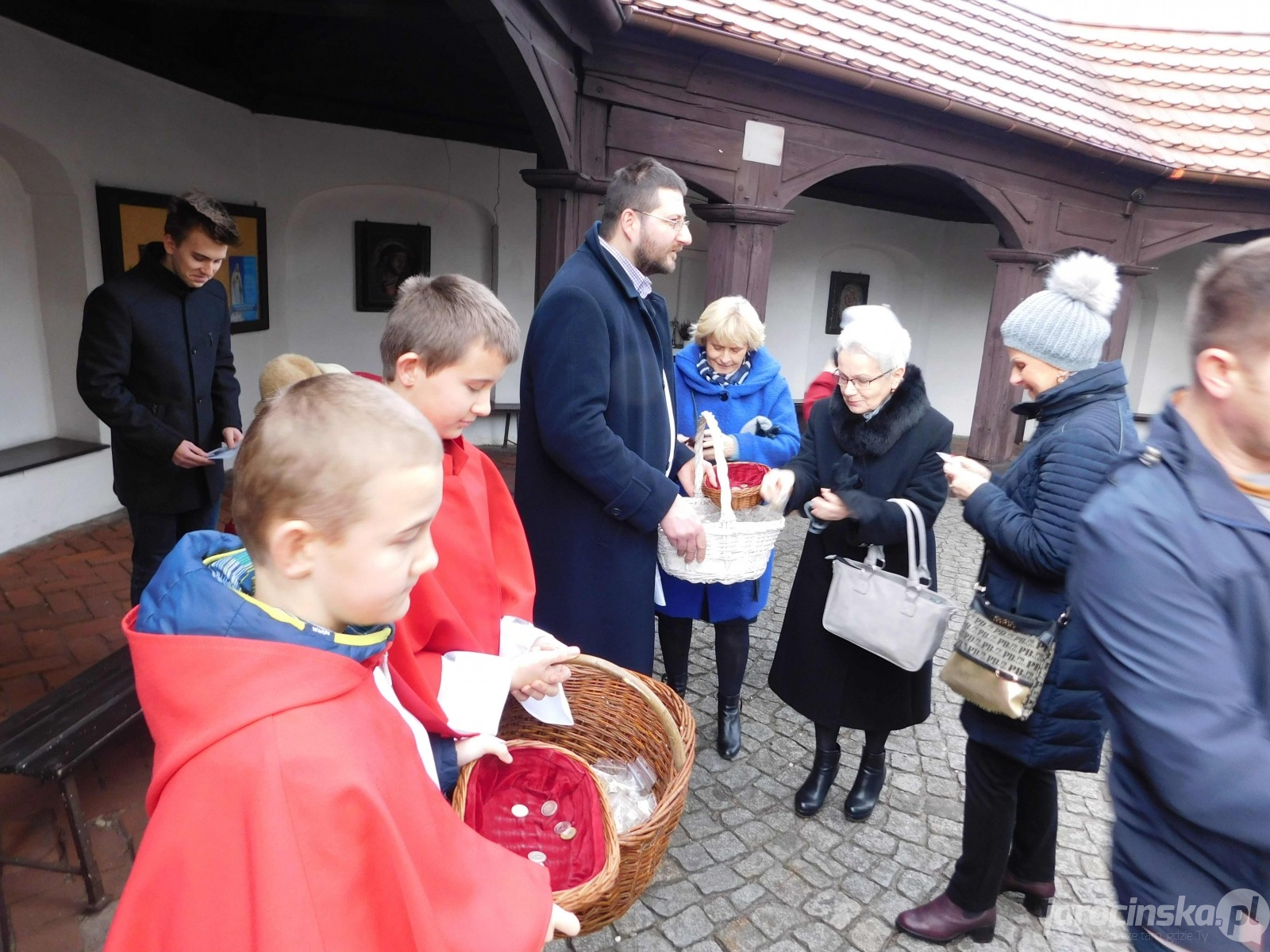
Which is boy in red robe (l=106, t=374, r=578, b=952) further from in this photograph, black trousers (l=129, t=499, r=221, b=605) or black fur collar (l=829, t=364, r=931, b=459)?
black trousers (l=129, t=499, r=221, b=605)

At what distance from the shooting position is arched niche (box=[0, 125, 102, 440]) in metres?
4.98

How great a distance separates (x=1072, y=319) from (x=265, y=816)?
2097 mm

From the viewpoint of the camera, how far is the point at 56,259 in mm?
5223

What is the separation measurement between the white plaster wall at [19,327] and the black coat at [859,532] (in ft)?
16.9

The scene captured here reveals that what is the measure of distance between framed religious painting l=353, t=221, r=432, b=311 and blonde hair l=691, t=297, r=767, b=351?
16.8 ft

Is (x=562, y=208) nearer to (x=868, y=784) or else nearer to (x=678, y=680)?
(x=678, y=680)

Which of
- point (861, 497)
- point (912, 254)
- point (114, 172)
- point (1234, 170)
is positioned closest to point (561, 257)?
point (861, 497)

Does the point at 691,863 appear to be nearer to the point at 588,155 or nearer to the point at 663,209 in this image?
the point at 663,209

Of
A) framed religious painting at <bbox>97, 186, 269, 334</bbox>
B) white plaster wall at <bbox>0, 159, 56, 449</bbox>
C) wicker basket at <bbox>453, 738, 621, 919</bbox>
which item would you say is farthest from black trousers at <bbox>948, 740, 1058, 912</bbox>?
white plaster wall at <bbox>0, 159, 56, 449</bbox>

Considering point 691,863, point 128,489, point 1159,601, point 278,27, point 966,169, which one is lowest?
point 691,863

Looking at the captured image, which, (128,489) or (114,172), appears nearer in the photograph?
(128,489)

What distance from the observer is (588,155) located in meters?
4.74

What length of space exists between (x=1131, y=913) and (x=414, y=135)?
8028 millimetres

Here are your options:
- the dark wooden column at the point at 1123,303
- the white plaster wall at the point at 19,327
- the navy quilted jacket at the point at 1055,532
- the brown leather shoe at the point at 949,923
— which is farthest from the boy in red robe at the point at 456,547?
the dark wooden column at the point at 1123,303
